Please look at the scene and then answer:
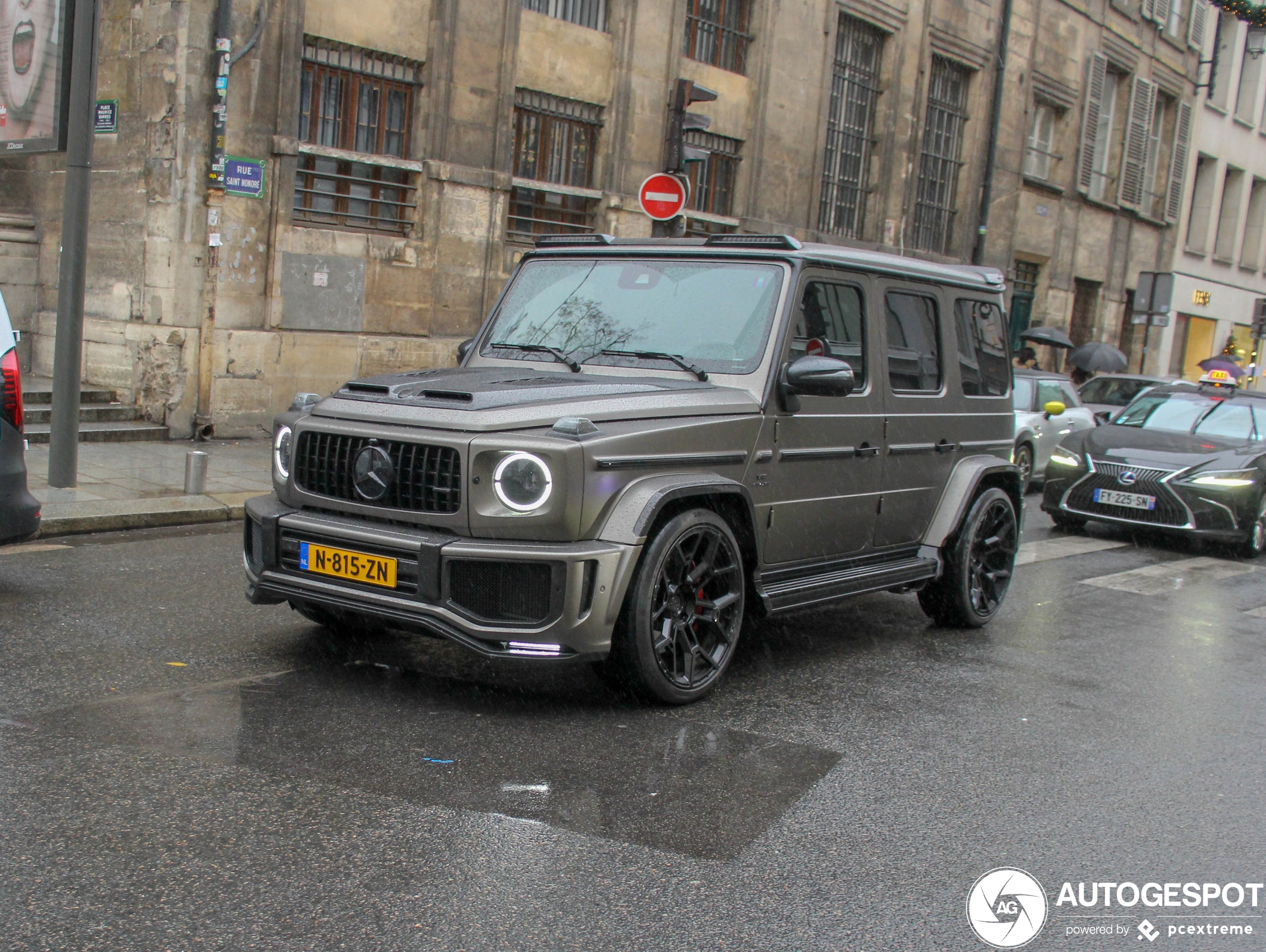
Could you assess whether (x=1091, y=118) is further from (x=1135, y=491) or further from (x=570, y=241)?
(x=570, y=241)

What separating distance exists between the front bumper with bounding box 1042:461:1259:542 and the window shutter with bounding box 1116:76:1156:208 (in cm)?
2222

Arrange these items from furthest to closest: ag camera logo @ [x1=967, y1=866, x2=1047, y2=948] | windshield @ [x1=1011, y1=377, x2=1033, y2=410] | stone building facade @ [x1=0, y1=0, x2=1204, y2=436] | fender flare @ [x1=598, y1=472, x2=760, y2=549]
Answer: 1. windshield @ [x1=1011, y1=377, x2=1033, y2=410]
2. stone building facade @ [x1=0, y1=0, x2=1204, y2=436]
3. fender flare @ [x1=598, y1=472, x2=760, y2=549]
4. ag camera logo @ [x1=967, y1=866, x2=1047, y2=948]

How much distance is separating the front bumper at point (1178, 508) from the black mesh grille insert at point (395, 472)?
845 centimetres

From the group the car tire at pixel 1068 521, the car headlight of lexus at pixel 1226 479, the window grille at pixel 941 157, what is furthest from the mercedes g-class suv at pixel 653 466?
the window grille at pixel 941 157

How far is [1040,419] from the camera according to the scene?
49.8ft

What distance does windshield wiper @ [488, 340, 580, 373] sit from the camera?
18.4 ft

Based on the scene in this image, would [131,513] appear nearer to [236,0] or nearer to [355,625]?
[355,625]

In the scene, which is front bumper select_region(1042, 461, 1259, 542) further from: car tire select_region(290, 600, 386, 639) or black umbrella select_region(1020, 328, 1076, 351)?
black umbrella select_region(1020, 328, 1076, 351)

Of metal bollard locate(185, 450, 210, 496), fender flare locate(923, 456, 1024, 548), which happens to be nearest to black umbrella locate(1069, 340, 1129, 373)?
fender flare locate(923, 456, 1024, 548)

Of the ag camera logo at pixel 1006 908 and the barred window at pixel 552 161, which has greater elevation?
the barred window at pixel 552 161

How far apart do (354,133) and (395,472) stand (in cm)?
1084

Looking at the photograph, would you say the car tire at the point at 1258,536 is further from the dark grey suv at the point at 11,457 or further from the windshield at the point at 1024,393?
the dark grey suv at the point at 11,457

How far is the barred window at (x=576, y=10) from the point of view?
16438 millimetres

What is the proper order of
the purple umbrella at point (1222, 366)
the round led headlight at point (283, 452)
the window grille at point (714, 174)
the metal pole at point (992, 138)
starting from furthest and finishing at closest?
the metal pole at point (992, 138) < the purple umbrella at point (1222, 366) < the window grille at point (714, 174) < the round led headlight at point (283, 452)
